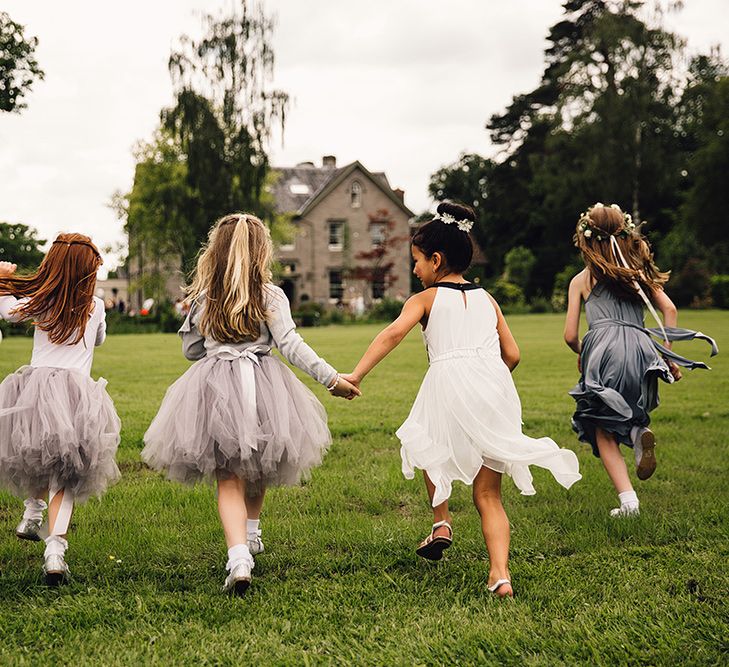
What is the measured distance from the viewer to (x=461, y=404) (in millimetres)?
4156

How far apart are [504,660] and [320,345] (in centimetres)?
1940

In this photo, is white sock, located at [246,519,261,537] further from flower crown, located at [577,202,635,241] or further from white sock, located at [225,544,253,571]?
flower crown, located at [577,202,635,241]

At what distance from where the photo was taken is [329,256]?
5512cm

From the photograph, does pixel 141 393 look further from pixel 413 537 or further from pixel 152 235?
pixel 152 235

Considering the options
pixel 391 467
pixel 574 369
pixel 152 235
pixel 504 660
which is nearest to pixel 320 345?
pixel 574 369

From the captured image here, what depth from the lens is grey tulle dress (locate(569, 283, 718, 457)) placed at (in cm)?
553

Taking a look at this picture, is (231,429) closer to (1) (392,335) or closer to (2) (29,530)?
(1) (392,335)

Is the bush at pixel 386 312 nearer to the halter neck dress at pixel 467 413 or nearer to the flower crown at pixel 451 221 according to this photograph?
the flower crown at pixel 451 221

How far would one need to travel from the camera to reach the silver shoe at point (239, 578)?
12.6 ft

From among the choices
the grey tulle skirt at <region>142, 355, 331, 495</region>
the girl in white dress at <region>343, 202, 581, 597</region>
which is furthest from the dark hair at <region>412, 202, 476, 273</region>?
the grey tulle skirt at <region>142, 355, 331, 495</region>

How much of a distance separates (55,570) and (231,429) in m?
1.09

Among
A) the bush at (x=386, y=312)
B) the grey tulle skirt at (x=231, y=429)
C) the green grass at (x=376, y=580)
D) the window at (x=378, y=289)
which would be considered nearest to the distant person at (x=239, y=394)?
the grey tulle skirt at (x=231, y=429)

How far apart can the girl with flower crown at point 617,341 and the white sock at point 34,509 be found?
338cm

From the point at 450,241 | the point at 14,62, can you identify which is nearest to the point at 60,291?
the point at 450,241
